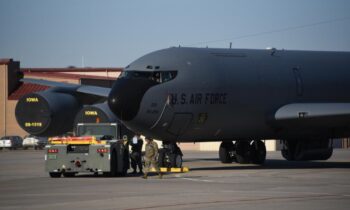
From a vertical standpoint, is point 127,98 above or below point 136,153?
above

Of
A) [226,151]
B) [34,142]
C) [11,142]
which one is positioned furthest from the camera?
[34,142]

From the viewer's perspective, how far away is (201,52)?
118ft

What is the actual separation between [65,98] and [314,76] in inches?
574

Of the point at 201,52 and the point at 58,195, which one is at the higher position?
the point at 201,52

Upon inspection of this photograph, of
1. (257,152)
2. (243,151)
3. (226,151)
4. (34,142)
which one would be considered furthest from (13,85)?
(257,152)

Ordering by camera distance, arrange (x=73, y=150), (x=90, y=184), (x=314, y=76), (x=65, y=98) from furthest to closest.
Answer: (x=65, y=98) → (x=314, y=76) → (x=73, y=150) → (x=90, y=184)

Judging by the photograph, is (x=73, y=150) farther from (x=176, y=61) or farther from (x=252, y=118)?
(x=252, y=118)

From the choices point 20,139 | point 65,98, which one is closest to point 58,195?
point 65,98

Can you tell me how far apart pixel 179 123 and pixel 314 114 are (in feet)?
19.9

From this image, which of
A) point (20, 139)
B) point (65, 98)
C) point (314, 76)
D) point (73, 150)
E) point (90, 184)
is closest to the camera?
point (90, 184)

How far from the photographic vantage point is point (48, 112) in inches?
1736

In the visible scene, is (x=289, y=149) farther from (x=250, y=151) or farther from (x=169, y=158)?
(x=169, y=158)

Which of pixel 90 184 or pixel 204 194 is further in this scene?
pixel 90 184

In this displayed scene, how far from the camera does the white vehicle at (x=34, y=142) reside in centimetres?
7994
